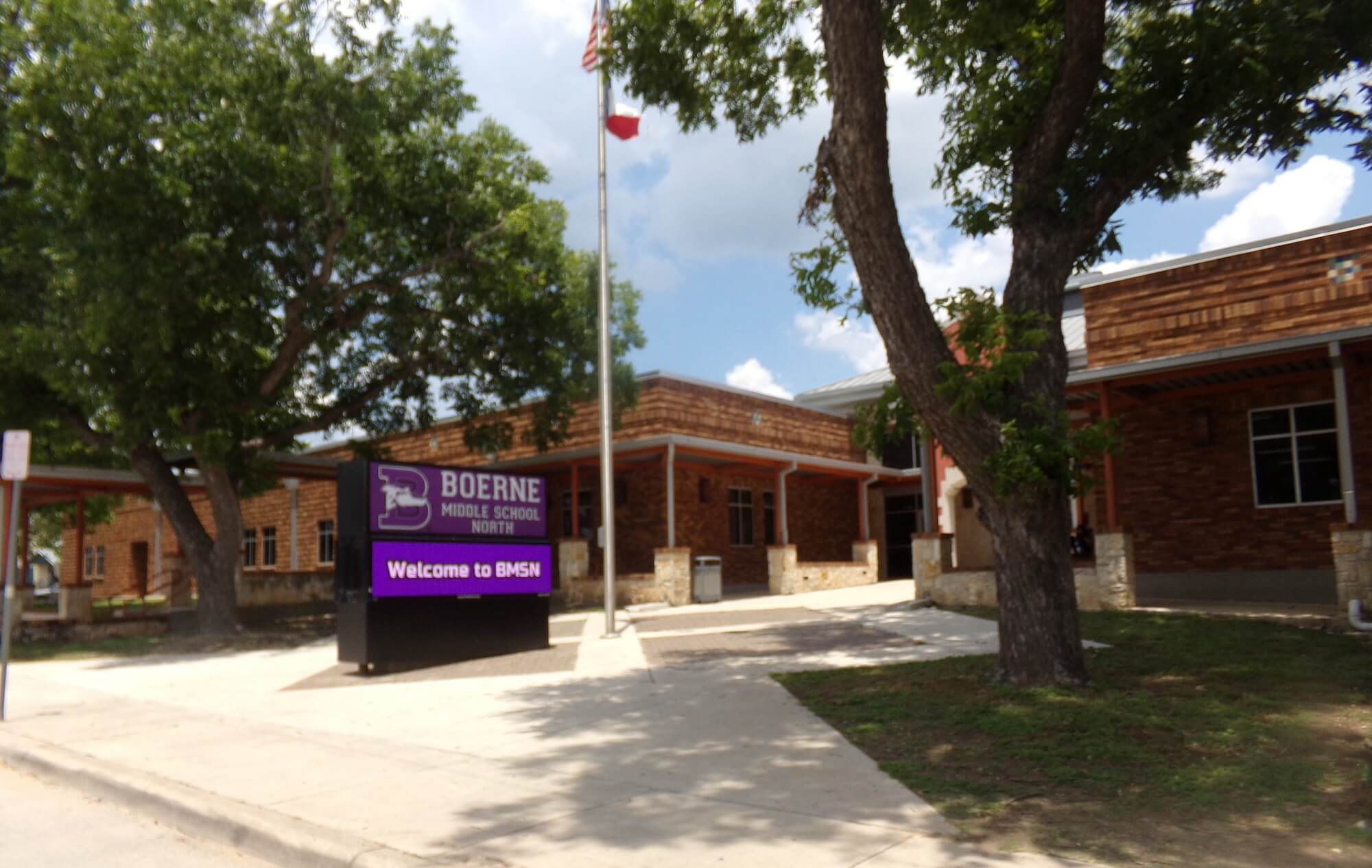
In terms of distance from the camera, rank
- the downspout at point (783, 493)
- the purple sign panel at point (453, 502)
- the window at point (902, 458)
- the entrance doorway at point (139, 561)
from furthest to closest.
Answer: the entrance doorway at point (139, 561), the window at point (902, 458), the downspout at point (783, 493), the purple sign panel at point (453, 502)

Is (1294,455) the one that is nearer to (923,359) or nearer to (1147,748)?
(923,359)

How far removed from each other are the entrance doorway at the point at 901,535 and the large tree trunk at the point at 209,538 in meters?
17.2

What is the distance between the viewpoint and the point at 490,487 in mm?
13984

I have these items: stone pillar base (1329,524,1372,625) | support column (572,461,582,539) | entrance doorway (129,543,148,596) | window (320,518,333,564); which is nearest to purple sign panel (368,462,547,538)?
support column (572,461,582,539)

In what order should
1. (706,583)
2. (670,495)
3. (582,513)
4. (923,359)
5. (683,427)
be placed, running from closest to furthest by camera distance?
(923,359) → (670,495) → (706,583) → (683,427) → (582,513)

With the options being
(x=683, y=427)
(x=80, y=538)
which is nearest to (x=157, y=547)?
(x=80, y=538)

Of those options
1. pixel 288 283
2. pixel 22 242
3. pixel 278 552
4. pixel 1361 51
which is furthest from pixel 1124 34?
pixel 278 552

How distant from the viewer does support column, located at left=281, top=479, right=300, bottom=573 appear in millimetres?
31797

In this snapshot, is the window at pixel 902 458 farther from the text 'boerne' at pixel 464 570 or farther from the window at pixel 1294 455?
the text 'boerne' at pixel 464 570

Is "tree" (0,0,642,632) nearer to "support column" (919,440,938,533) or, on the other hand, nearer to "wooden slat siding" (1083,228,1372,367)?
"support column" (919,440,938,533)

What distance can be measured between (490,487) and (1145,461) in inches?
444

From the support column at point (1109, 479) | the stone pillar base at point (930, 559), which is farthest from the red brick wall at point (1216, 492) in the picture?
the stone pillar base at point (930, 559)

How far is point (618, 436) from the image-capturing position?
78.9 ft

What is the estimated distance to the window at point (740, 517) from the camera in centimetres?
2645
